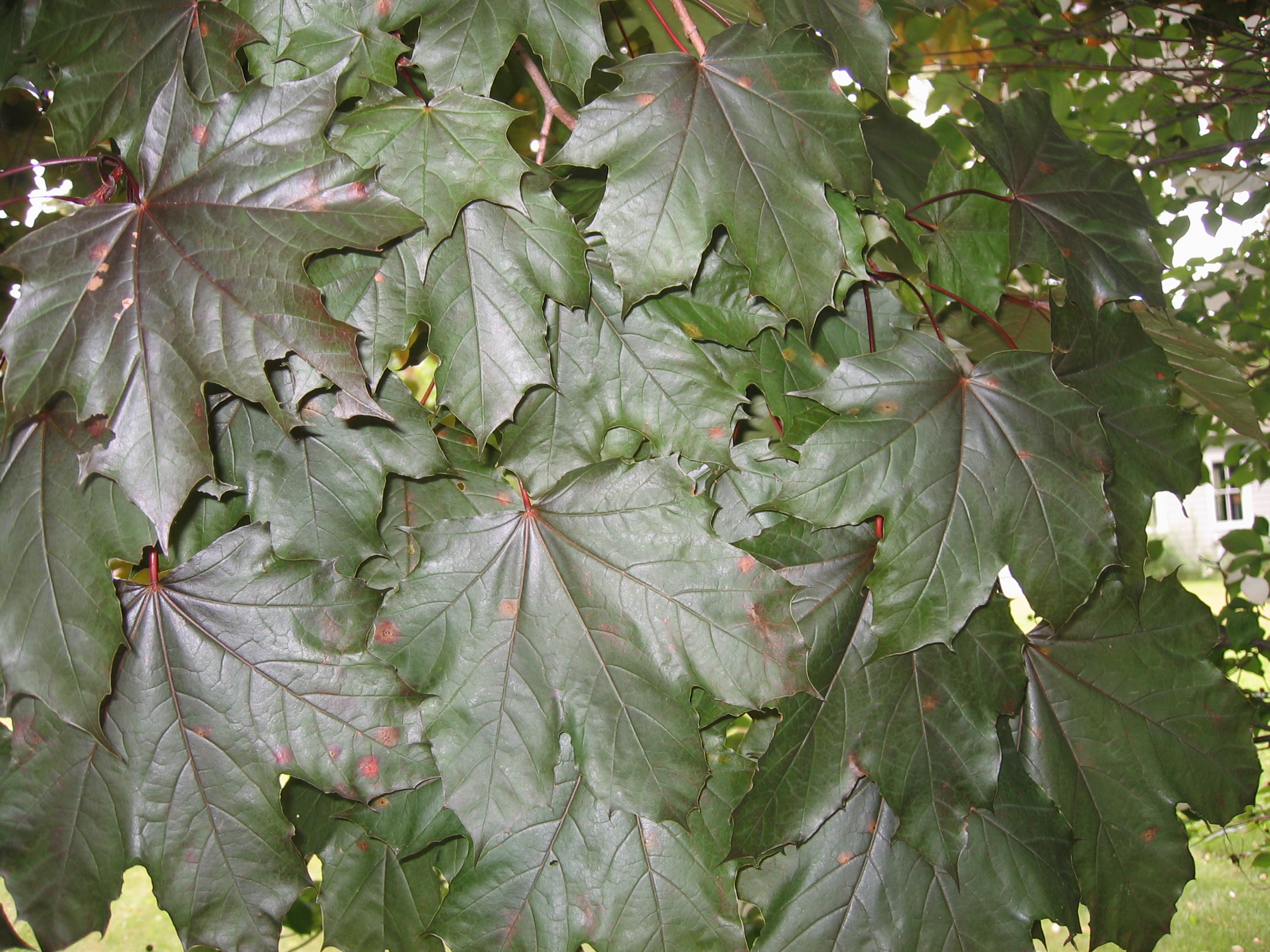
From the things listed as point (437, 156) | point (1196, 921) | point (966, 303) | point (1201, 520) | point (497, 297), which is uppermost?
point (437, 156)

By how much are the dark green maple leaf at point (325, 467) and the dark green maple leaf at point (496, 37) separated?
10.8 inches

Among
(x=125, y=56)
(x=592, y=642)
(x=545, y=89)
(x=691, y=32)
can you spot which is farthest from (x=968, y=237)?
(x=125, y=56)

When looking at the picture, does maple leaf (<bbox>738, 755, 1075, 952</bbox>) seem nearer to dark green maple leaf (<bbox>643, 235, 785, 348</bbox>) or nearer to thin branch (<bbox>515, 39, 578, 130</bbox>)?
→ dark green maple leaf (<bbox>643, 235, 785, 348</bbox>)

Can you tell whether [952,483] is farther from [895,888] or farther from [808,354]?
[895,888]

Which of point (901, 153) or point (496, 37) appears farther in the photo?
point (901, 153)

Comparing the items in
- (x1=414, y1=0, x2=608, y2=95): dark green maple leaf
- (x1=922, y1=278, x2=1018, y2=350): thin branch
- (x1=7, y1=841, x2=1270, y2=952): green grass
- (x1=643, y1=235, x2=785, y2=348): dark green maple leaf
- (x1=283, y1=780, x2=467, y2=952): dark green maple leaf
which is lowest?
(x1=7, y1=841, x2=1270, y2=952): green grass

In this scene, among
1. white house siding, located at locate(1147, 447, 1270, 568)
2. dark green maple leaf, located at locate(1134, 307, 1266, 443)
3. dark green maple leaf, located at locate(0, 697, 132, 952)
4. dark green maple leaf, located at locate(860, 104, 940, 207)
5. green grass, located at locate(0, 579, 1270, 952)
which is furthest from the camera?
white house siding, located at locate(1147, 447, 1270, 568)

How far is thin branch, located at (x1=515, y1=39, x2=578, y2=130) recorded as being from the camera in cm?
81

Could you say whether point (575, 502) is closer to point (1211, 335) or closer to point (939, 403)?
point (939, 403)

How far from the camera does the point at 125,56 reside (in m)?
0.77

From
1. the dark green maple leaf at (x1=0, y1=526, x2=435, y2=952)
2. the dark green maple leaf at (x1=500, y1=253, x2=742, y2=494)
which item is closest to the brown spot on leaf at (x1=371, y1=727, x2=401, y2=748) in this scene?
the dark green maple leaf at (x1=0, y1=526, x2=435, y2=952)

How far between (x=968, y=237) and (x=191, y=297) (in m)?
0.76

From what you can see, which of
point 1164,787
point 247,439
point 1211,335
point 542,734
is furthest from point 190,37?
point 1211,335

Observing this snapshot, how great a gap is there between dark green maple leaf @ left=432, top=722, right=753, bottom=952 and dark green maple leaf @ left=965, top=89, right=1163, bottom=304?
606 millimetres
